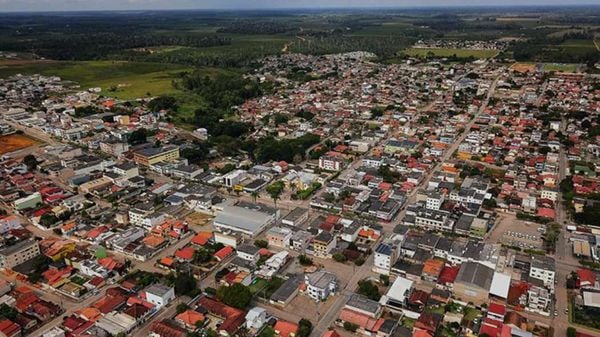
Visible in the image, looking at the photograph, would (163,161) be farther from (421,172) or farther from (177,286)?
(421,172)

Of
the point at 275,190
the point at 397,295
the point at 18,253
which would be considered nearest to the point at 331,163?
the point at 275,190

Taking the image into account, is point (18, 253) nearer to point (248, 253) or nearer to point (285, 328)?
point (248, 253)

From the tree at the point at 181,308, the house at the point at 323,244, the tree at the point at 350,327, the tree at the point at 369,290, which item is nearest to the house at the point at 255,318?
the tree at the point at 181,308

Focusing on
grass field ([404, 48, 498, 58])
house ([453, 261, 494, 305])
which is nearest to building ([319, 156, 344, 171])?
house ([453, 261, 494, 305])

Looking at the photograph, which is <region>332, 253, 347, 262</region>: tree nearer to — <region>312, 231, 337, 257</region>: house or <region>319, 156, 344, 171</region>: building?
Result: <region>312, 231, 337, 257</region>: house

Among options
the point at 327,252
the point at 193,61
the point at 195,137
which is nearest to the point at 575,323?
the point at 327,252

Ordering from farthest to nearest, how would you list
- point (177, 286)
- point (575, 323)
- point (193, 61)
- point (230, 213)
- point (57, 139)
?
point (193, 61) → point (57, 139) → point (230, 213) → point (177, 286) → point (575, 323)
